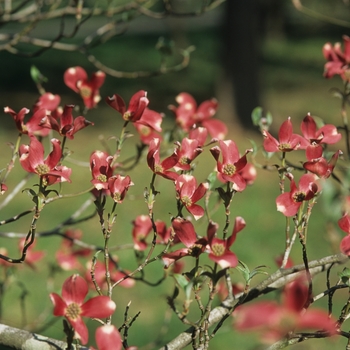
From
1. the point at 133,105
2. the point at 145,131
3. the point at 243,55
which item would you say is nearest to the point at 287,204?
the point at 133,105

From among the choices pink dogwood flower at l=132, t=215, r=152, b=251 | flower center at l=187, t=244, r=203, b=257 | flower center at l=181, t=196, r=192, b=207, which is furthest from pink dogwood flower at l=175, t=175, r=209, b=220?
pink dogwood flower at l=132, t=215, r=152, b=251

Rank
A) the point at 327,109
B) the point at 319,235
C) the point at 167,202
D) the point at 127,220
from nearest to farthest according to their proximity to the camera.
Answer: the point at 319,235
the point at 127,220
the point at 167,202
the point at 327,109

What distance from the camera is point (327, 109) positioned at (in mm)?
10922

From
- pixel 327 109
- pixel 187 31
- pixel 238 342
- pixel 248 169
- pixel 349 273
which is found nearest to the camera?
pixel 349 273

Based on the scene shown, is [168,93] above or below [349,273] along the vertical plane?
below

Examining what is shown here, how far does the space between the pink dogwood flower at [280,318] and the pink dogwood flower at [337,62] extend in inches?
40.8

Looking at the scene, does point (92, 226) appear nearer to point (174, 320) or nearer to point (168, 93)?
point (174, 320)

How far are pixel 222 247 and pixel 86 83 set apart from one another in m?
0.84

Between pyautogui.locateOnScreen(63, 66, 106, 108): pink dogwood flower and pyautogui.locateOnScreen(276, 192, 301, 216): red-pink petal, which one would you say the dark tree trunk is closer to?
pyautogui.locateOnScreen(63, 66, 106, 108): pink dogwood flower

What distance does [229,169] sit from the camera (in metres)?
1.18

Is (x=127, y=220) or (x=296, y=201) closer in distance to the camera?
(x=296, y=201)

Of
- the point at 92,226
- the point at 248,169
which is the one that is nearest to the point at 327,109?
the point at 92,226

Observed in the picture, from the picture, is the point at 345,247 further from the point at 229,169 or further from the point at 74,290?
the point at 74,290

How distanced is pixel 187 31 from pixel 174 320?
17.2 m
